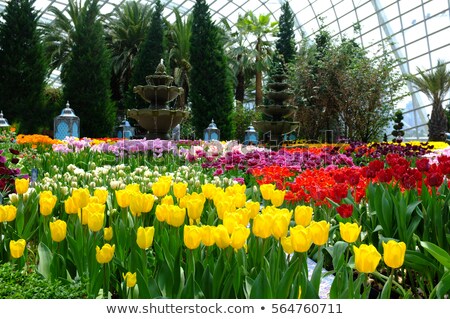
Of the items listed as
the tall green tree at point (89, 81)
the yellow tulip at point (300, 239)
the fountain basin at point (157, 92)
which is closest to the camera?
the yellow tulip at point (300, 239)

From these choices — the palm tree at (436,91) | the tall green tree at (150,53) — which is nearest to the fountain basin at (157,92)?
the tall green tree at (150,53)

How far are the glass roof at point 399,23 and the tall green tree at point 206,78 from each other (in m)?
5.20

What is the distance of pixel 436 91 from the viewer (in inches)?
898

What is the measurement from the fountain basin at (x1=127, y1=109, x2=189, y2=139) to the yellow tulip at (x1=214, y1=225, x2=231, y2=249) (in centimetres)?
941

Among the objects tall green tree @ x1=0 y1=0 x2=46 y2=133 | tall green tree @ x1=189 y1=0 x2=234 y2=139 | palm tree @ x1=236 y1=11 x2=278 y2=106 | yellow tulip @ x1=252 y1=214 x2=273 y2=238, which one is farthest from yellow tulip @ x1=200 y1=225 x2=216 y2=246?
palm tree @ x1=236 y1=11 x2=278 y2=106

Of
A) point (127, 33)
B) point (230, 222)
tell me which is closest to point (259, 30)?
point (127, 33)

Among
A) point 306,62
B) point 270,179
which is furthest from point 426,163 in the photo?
point 306,62

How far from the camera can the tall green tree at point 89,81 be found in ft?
68.2

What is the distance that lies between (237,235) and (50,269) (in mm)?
776

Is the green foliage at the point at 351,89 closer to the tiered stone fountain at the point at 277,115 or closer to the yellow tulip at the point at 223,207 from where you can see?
the tiered stone fountain at the point at 277,115

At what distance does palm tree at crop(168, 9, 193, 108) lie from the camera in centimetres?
2748

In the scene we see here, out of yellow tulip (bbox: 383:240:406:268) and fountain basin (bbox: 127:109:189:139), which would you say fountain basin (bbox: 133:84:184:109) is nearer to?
fountain basin (bbox: 127:109:189:139)

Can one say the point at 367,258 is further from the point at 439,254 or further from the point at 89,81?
the point at 89,81

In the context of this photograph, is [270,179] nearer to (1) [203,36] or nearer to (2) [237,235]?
(2) [237,235]
